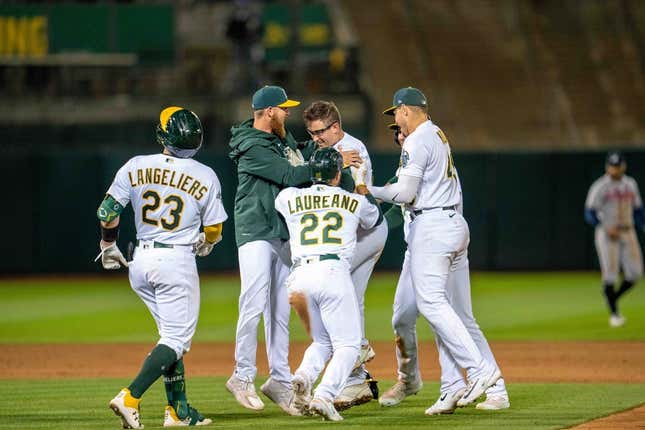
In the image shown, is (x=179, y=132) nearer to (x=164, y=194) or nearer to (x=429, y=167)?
(x=164, y=194)

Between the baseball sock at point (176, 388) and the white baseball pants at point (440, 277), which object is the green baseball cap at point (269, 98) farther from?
the baseball sock at point (176, 388)

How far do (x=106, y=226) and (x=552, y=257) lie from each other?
16.8 metres

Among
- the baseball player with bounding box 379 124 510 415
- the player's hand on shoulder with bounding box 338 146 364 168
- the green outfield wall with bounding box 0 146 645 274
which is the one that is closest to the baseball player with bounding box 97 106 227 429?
the player's hand on shoulder with bounding box 338 146 364 168

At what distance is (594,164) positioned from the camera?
76.7ft

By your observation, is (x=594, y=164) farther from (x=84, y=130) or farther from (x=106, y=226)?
(x=106, y=226)

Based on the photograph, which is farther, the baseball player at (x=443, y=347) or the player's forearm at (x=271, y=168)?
the baseball player at (x=443, y=347)

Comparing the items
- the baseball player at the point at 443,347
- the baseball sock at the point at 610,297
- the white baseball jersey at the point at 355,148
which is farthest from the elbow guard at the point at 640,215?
the white baseball jersey at the point at 355,148

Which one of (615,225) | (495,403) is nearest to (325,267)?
(495,403)

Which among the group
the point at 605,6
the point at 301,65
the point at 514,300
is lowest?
the point at 514,300

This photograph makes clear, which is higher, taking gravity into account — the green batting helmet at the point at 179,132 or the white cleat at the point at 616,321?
the green batting helmet at the point at 179,132

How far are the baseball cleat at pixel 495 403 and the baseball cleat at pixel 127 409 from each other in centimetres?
234

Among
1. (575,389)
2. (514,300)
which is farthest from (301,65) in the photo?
(575,389)

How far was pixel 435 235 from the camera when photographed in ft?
26.2

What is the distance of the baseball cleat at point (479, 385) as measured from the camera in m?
7.80
